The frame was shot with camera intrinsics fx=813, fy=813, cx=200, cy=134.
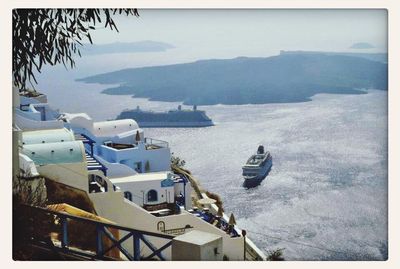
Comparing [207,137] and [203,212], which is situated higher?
[207,137]

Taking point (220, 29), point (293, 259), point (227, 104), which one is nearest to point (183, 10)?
point (220, 29)

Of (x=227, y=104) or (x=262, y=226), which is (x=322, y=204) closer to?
(x=262, y=226)

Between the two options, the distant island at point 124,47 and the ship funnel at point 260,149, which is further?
the ship funnel at point 260,149

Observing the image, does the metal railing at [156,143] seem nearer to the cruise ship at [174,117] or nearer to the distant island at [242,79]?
the cruise ship at [174,117]

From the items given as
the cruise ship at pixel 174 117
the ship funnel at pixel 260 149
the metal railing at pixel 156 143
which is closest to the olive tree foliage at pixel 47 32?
the cruise ship at pixel 174 117

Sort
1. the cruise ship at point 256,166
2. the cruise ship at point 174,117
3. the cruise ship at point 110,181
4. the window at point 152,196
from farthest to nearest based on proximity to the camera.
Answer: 1. the window at point 152,196
2. the cruise ship at point 174,117
3. the cruise ship at point 256,166
4. the cruise ship at point 110,181

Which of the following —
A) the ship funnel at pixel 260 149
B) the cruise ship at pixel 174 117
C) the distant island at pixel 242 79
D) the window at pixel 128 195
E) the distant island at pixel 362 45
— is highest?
the distant island at pixel 362 45
